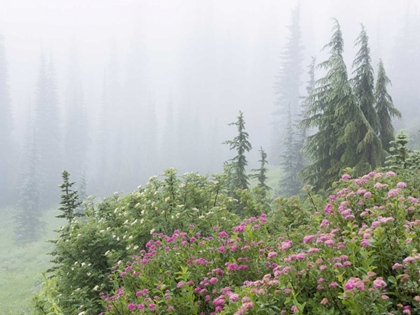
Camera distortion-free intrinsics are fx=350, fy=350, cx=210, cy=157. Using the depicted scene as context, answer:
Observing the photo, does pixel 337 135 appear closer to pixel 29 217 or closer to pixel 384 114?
pixel 384 114

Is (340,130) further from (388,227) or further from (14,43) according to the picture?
(14,43)

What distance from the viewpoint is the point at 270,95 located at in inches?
3912

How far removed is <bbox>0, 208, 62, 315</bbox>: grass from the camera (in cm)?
2217

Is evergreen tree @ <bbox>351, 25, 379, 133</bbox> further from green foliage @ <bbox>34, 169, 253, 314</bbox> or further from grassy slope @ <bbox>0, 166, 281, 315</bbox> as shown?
grassy slope @ <bbox>0, 166, 281, 315</bbox>

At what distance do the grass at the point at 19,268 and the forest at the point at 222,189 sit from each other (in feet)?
0.64

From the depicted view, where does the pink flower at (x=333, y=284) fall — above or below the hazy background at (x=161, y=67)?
below

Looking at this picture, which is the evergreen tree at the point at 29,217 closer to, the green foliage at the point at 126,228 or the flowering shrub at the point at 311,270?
the green foliage at the point at 126,228

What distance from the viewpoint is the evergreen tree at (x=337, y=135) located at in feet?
37.9

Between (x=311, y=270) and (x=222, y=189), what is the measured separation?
6.40 meters

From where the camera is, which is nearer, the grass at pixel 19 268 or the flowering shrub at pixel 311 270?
the flowering shrub at pixel 311 270

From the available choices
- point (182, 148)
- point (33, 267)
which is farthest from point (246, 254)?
point (182, 148)

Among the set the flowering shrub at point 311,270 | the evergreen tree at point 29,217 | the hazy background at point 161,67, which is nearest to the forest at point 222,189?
the flowering shrub at point 311,270

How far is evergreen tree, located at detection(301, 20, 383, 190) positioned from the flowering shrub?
23.1 feet

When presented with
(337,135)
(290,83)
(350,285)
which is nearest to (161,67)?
(290,83)
